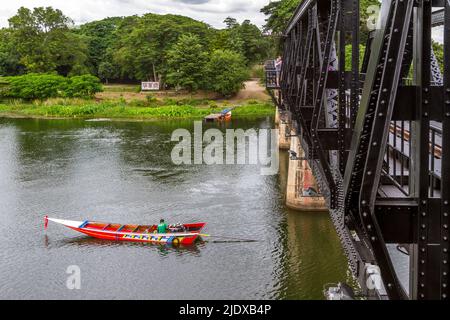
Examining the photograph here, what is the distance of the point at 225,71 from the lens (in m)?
74.1

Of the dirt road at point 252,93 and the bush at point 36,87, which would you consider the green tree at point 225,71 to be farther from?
the bush at point 36,87

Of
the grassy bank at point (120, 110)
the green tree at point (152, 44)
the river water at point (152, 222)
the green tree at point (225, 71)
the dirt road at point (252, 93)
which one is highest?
the green tree at point (152, 44)

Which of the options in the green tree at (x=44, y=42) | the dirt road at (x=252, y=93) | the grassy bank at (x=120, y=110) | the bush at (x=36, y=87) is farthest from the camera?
the green tree at (x=44, y=42)

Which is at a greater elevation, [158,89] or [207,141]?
[158,89]

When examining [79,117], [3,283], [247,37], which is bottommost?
[3,283]

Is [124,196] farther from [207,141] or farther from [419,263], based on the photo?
[419,263]

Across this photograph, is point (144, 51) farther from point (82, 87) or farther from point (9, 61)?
point (9, 61)

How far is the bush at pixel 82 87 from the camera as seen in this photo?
7625 cm

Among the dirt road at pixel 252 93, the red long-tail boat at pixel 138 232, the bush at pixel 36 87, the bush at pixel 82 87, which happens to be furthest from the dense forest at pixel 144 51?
the red long-tail boat at pixel 138 232

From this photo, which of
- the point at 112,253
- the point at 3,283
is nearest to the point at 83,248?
the point at 112,253

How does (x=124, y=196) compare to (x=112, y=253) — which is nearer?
(x=112, y=253)

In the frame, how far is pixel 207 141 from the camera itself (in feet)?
162

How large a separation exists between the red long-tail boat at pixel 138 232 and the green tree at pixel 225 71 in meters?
52.5

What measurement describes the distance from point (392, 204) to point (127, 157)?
37537 mm
